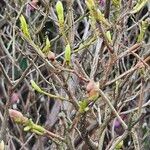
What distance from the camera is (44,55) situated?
4.81 ft

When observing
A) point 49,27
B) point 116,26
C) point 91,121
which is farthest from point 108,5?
point 49,27

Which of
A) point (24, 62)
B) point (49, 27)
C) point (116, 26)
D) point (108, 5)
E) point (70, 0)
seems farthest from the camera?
point (49, 27)

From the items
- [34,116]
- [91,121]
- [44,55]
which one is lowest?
[34,116]

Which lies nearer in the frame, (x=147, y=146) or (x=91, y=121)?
(x=91, y=121)

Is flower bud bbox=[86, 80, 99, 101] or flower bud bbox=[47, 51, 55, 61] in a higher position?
flower bud bbox=[47, 51, 55, 61]

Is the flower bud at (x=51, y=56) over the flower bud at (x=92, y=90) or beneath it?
over

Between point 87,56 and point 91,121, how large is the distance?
46cm

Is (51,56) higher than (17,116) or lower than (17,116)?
higher

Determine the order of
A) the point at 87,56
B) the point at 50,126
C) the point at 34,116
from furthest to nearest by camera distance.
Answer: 1. the point at 34,116
2. the point at 50,126
3. the point at 87,56

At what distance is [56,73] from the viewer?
4.75 ft

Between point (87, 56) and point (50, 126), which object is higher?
point (87, 56)

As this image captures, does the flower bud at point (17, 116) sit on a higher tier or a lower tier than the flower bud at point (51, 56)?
lower

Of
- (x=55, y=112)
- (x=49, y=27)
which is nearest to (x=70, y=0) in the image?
(x=55, y=112)

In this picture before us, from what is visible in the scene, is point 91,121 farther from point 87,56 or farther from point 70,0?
point 70,0
